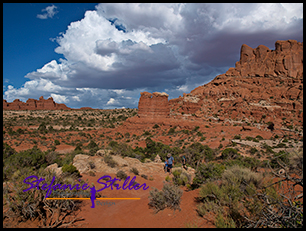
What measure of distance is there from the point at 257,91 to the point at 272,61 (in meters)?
15.7

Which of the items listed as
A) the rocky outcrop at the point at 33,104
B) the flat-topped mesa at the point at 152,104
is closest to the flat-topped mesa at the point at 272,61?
the flat-topped mesa at the point at 152,104

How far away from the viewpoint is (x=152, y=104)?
41750mm

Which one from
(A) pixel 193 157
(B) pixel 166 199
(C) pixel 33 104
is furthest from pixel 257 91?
(C) pixel 33 104

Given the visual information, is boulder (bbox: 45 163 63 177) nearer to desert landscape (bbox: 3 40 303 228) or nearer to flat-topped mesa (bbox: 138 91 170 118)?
desert landscape (bbox: 3 40 303 228)

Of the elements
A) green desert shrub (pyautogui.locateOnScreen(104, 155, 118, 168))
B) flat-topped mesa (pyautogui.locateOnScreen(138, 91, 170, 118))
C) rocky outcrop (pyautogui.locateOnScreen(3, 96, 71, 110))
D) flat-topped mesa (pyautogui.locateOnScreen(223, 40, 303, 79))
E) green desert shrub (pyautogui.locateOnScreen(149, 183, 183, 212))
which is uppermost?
flat-topped mesa (pyautogui.locateOnScreen(223, 40, 303, 79))

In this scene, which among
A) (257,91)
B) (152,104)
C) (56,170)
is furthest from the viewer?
(257,91)

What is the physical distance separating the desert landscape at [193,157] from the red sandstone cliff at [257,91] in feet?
1.07

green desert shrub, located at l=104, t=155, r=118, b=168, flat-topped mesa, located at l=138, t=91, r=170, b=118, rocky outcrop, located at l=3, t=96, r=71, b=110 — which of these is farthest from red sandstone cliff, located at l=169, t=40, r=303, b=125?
rocky outcrop, located at l=3, t=96, r=71, b=110

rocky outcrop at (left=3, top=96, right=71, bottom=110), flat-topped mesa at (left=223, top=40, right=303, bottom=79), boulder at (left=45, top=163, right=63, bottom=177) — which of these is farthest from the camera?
rocky outcrop at (left=3, top=96, right=71, bottom=110)

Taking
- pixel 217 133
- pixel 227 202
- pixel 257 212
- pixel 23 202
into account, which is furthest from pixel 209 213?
pixel 217 133

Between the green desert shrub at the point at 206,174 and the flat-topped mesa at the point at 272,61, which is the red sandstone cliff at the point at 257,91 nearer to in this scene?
the flat-topped mesa at the point at 272,61

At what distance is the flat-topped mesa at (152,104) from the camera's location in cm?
4159

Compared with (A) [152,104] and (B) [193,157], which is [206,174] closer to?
(B) [193,157]

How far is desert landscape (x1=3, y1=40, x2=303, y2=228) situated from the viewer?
474 centimetres
